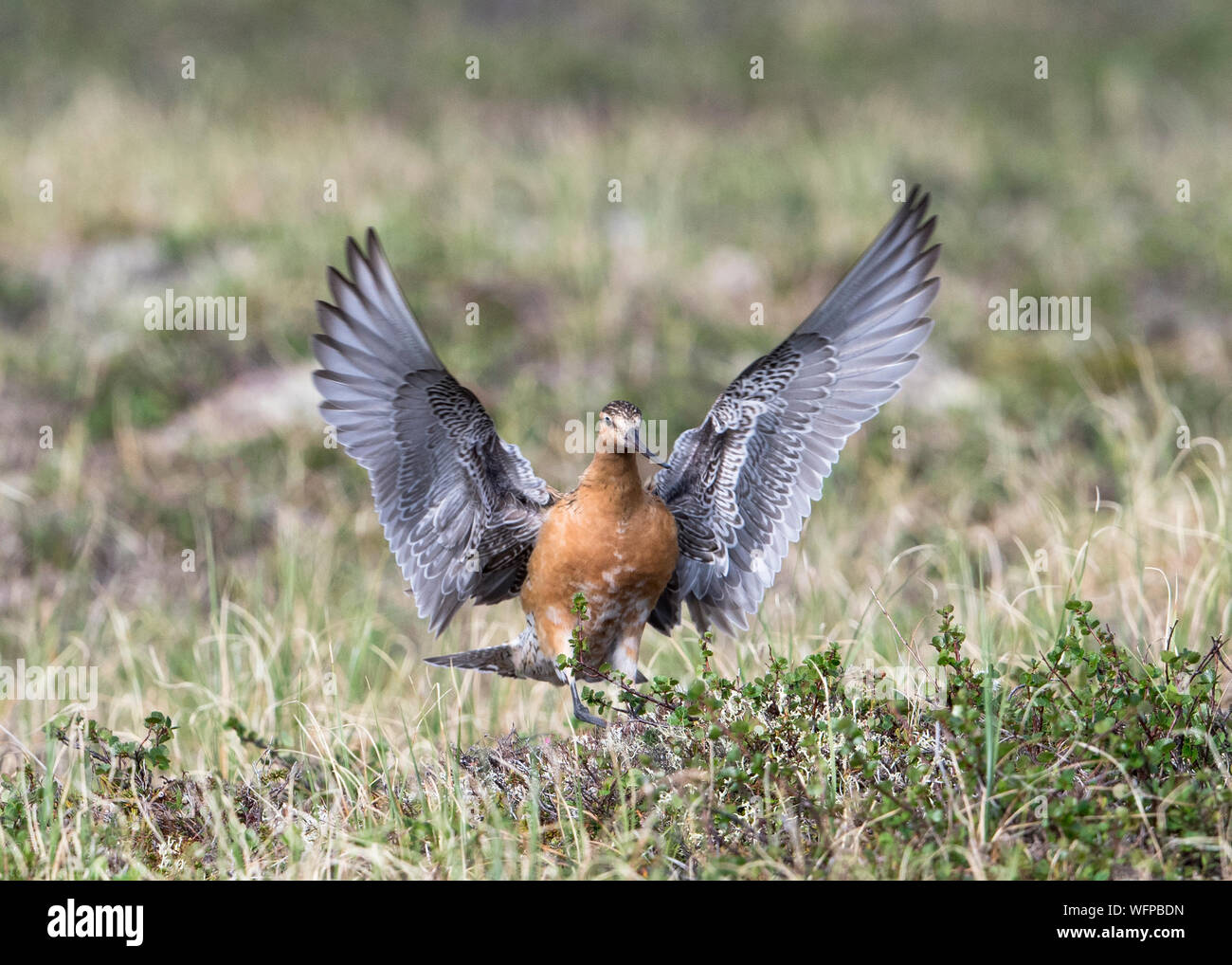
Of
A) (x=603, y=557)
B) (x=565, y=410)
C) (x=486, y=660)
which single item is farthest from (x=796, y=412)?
(x=565, y=410)

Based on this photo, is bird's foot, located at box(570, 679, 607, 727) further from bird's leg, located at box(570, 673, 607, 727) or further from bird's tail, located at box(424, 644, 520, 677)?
bird's tail, located at box(424, 644, 520, 677)

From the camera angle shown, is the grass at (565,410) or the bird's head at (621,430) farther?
the bird's head at (621,430)

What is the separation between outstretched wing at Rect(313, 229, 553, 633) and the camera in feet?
13.7

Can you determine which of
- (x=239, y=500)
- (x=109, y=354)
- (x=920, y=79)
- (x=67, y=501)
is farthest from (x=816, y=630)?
(x=920, y=79)

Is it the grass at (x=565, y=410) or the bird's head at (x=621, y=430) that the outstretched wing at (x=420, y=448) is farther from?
the grass at (x=565, y=410)

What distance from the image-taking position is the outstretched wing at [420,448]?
4.18 metres

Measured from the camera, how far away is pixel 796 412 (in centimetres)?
463

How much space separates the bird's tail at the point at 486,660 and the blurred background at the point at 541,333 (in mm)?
151

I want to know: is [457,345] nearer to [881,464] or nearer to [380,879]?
[881,464]

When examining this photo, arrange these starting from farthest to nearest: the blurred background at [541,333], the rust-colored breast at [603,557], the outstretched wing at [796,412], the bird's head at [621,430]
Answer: the blurred background at [541,333]
the outstretched wing at [796,412]
the rust-colored breast at [603,557]
the bird's head at [621,430]

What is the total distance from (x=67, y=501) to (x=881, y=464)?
4.70 meters

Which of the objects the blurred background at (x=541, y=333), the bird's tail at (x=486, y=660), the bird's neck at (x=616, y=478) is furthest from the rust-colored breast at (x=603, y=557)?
the blurred background at (x=541, y=333)
